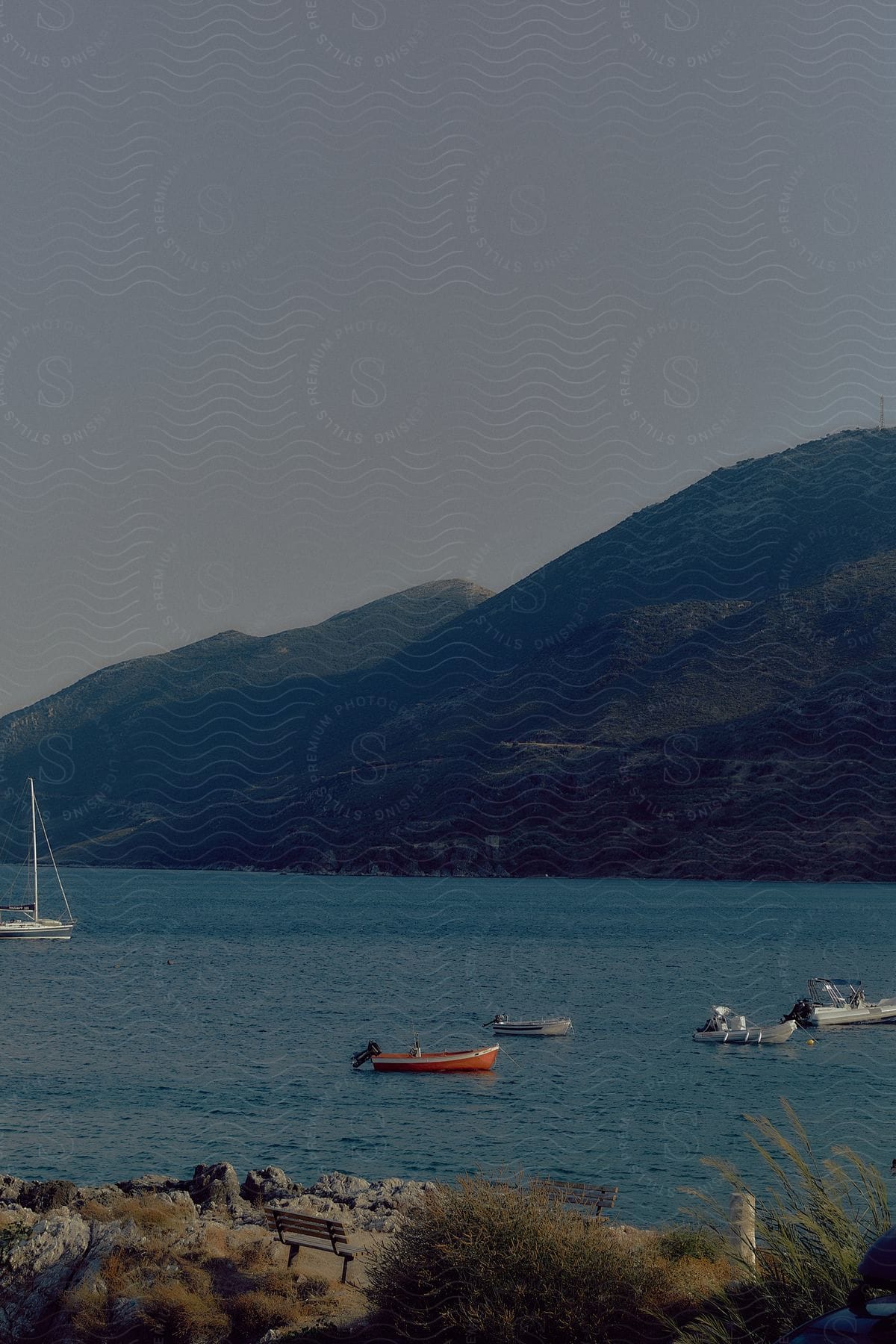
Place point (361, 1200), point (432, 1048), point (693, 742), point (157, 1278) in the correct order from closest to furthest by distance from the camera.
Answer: point (157, 1278) → point (361, 1200) → point (432, 1048) → point (693, 742)

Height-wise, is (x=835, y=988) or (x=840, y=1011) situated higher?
(x=840, y=1011)

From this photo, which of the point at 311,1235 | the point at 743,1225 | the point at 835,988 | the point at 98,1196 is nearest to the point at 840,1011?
the point at 835,988

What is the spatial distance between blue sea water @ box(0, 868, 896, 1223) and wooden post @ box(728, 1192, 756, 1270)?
505 centimetres

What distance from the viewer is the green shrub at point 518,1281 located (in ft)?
33.1

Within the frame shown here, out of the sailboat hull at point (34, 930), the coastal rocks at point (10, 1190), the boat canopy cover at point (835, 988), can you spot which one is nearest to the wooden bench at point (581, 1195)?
the coastal rocks at point (10, 1190)

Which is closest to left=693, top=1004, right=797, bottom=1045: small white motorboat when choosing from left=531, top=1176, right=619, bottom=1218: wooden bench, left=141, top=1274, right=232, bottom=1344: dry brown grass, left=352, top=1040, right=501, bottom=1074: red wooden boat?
left=352, top=1040, right=501, bottom=1074: red wooden boat

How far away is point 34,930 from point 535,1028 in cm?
6364

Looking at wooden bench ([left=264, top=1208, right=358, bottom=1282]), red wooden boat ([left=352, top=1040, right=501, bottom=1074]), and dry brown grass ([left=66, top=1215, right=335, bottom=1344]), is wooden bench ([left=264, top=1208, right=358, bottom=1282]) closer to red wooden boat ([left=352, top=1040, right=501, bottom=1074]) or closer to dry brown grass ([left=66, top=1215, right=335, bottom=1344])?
dry brown grass ([left=66, top=1215, right=335, bottom=1344])

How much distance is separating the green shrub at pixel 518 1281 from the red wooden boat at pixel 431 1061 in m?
30.6

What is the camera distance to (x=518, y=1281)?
1030 cm

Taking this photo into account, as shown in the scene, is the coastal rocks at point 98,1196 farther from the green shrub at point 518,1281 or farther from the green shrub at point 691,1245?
the green shrub at point 691,1245

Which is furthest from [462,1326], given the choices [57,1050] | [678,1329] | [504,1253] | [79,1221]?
[57,1050]

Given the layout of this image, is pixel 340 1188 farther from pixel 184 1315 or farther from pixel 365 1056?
pixel 365 1056

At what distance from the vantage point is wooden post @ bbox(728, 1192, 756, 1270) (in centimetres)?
1069
